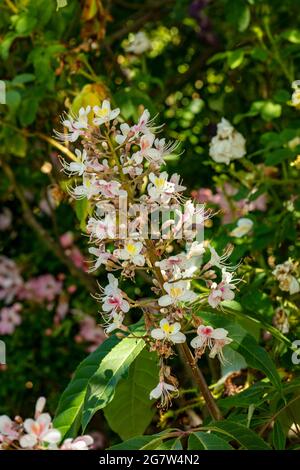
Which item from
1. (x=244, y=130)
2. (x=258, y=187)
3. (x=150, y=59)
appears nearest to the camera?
(x=258, y=187)

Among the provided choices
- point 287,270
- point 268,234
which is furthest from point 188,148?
point 287,270

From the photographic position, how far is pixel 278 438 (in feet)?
4.70

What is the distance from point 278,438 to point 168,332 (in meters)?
0.28

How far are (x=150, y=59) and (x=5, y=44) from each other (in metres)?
0.90

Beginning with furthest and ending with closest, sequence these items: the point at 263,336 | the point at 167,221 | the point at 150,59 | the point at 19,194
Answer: the point at 150,59 → the point at 19,194 → the point at 263,336 → the point at 167,221

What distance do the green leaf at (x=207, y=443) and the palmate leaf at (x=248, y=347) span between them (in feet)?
0.51

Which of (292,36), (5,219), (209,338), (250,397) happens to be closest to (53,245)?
(5,219)

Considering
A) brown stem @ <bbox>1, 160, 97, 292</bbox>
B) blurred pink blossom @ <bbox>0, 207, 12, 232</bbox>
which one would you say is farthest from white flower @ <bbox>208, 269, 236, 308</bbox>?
blurred pink blossom @ <bbox>0, 207, 12, 232</bbox>

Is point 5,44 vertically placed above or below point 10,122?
above

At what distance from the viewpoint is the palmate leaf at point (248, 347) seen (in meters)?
1.38

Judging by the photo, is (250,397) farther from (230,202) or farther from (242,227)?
(230,202)

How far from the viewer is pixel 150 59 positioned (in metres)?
2.94

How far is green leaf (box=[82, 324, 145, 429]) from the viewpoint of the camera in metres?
1.31

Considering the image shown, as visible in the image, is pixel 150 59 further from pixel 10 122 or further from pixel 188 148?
pixel 10 122
